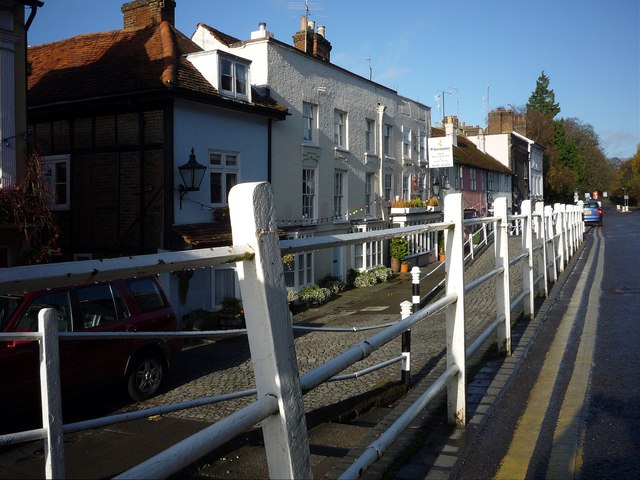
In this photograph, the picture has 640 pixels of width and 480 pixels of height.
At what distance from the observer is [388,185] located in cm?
2858

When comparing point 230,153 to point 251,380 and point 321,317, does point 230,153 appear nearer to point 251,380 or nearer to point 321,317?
point 321,317

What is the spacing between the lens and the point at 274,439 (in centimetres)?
204

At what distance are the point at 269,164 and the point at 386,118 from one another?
33.5ft

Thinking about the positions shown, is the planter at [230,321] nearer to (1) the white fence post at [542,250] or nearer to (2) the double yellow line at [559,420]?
(1) the white fence post at [542,250]

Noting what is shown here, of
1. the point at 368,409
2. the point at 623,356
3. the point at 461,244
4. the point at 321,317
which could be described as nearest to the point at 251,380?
the point at 368,409

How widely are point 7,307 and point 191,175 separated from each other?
8.86 m

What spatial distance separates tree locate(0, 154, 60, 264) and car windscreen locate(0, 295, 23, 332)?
4656mm

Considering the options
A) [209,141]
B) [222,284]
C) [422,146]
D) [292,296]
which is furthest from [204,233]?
[422,146]

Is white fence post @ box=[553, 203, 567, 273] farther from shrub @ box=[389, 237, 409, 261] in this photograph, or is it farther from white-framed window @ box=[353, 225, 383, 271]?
shrub @ box=[389, 237, 409, 261]

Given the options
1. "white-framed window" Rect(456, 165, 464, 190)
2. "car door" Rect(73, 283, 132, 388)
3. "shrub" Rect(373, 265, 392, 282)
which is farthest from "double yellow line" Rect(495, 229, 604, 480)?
"white-framed window" Rect(456, 165, 464, 190)

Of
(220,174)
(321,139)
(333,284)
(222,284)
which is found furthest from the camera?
(321,139)

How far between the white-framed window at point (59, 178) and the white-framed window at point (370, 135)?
1255 centimetres

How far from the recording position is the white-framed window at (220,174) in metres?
17.3

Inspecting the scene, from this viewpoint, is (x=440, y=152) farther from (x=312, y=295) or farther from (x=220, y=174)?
(x=220, y=174)
